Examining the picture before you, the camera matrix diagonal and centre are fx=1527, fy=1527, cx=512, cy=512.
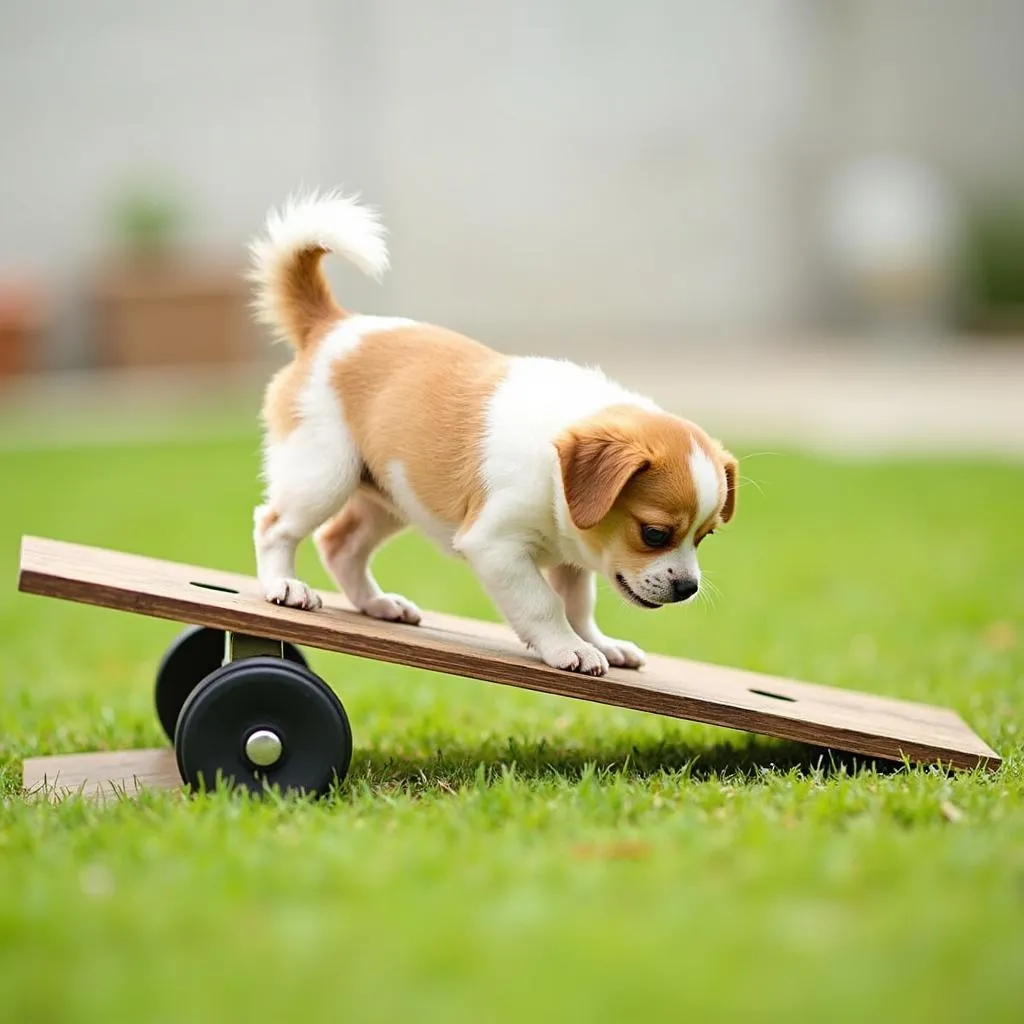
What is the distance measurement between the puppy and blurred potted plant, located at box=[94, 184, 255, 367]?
37.5ft

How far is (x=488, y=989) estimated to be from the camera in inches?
79.7

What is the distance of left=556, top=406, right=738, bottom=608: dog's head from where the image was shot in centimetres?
321

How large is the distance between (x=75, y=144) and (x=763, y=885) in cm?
1452

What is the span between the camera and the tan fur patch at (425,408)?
347cm

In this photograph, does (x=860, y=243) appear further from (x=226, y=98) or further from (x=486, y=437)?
(x=486, y=437)

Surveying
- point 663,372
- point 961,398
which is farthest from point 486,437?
point 663,372

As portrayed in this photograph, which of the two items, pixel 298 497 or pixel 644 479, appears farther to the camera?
pixel 298 497

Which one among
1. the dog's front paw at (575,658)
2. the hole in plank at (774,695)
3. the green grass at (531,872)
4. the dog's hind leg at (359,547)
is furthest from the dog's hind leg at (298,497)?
the hole in plank at (774,695)

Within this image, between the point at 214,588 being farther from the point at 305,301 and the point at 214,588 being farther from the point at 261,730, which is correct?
the point at 305,301

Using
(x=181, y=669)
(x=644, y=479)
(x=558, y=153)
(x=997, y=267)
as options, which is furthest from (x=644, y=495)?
(x=997, y=267)

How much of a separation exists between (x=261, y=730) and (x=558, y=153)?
→ 15195mm

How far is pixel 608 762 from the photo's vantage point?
363cm

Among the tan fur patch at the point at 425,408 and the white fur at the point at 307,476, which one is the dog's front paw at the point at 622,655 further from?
the white fur at the point at 307,476

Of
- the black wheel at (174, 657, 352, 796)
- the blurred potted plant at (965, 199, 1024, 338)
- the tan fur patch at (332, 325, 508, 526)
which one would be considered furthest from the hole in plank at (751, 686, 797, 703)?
→ the blurred potted plant at (965, 199, 1024, 338)
